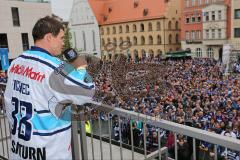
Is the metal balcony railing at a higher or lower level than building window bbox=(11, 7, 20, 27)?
lower

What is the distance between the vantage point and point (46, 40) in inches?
109

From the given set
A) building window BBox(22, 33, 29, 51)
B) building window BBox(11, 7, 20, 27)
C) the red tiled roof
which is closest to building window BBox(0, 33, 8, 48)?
building window BBox(11, 7, 20, 27)

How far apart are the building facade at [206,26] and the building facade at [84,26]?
23053 mm

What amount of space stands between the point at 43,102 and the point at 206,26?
2052 inches

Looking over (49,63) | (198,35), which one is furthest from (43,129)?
(198,35)

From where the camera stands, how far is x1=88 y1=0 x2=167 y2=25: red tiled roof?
62406mm

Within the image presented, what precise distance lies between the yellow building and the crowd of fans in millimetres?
30865

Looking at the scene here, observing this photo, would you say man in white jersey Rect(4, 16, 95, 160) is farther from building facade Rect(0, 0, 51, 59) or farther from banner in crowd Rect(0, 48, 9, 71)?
building facade Rect(0, 0, 51, 59)

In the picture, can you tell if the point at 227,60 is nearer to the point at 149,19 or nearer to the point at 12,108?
the point at 12,108

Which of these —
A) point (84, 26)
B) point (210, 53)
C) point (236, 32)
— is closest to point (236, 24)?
point (236, 32)

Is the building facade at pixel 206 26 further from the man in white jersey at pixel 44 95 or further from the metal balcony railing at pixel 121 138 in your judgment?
the man in white jersey at pixel 44 95

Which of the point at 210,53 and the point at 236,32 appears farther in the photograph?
the point at 210,53

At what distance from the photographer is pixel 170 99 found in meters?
15.7

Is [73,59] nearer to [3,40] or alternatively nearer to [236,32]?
[3,40]
